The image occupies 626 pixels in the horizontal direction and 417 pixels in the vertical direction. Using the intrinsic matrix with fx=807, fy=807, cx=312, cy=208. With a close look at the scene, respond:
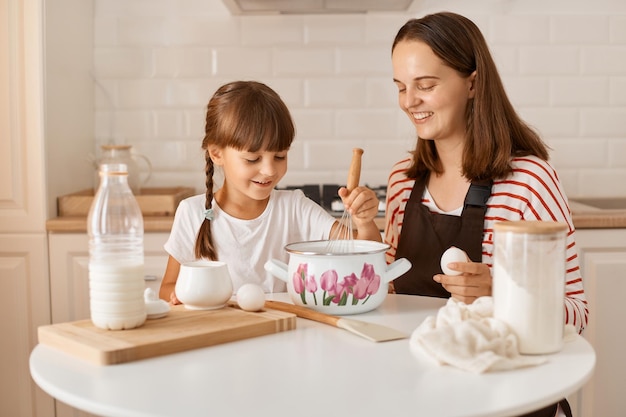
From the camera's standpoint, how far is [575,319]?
62.1 inches

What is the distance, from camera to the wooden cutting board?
1.16 meters

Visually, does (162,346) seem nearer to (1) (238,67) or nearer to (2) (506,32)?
(1) (238,67)

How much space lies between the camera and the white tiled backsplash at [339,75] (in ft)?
10.0

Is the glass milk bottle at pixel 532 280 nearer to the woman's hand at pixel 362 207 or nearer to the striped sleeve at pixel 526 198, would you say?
the woman's hand at pixel 362 207

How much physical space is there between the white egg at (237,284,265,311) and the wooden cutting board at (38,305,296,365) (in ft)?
0.04

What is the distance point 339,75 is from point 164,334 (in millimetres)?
2006

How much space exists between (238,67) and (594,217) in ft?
4.62

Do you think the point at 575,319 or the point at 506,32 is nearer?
the point at 575,319

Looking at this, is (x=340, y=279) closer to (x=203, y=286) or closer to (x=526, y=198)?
(x=203, y=286)

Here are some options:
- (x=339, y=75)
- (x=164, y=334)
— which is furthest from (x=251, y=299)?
(x=339, y=75)

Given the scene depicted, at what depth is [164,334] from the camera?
1.23 metres

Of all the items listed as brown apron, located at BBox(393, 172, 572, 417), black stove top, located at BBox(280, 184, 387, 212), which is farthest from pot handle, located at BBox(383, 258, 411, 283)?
black stove top, located at BBox(280, 184, 387, 212)

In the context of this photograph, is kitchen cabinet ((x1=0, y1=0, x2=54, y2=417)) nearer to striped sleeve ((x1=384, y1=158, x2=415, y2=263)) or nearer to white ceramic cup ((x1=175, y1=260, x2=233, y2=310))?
striped sleeve ((x1=384, y1=158, x2=415, y2=263))

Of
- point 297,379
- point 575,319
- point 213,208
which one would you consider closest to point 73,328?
A: point 297,379
